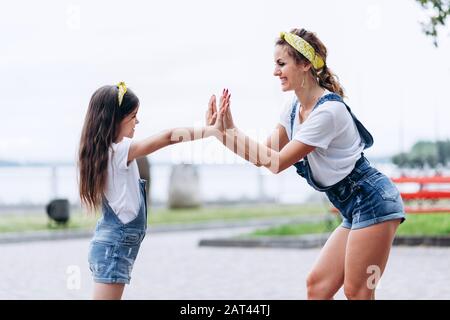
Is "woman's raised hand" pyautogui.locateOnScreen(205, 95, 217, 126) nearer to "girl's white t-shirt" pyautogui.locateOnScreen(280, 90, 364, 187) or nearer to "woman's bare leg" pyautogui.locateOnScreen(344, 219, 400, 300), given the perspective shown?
"girl's white t-shirt" pyautogui.locateOnScreen(280, 90, 364, 187)

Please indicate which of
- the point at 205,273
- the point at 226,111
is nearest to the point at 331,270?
the point at 226,111

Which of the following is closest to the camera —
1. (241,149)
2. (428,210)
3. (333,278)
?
(241,149)

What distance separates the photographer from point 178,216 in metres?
22.0

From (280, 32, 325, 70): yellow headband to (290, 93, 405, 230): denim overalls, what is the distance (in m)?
0.18

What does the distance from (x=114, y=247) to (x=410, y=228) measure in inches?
415

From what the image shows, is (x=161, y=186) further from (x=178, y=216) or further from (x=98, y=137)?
(x=98, y=137)

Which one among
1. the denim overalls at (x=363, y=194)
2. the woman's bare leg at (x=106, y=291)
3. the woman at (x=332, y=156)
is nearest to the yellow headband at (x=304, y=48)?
the woman at (x=332, y=156)

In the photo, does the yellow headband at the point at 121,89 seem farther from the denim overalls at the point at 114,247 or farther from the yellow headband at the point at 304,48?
the yellow headband at the point at 304,48

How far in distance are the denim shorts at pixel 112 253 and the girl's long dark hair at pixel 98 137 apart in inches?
7.0

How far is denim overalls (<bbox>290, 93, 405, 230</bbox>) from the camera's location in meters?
4.82

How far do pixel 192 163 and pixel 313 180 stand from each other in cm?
2028
